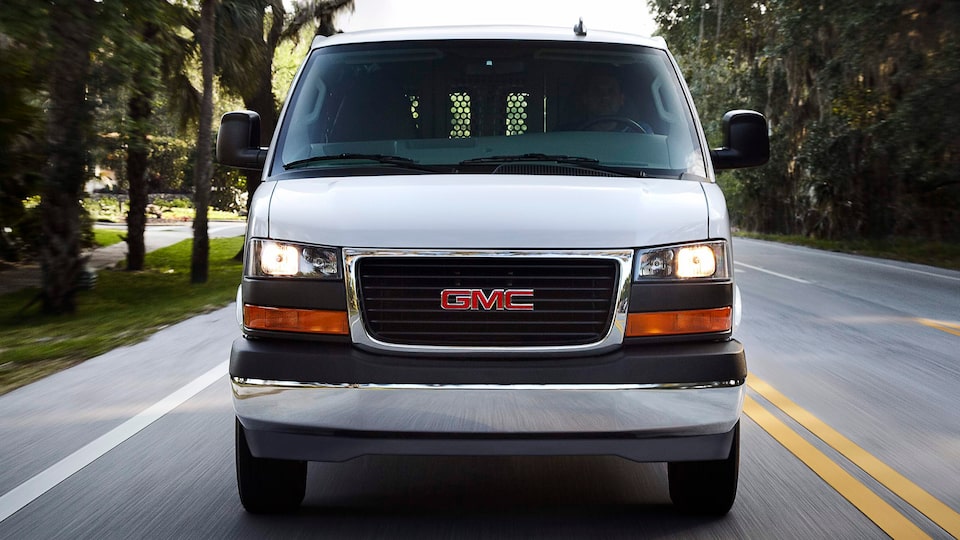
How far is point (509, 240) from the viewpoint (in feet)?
13.2

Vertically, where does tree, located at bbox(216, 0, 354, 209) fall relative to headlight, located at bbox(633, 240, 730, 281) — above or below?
above

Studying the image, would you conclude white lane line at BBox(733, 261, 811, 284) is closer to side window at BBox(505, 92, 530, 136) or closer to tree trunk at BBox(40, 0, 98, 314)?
tree trunk at BBox(40, 0, 98, 314)

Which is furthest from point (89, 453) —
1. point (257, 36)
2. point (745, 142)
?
point (257, 36)

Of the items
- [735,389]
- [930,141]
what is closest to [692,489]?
[735,389]

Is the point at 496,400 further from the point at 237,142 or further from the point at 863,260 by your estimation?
the point at 863,260

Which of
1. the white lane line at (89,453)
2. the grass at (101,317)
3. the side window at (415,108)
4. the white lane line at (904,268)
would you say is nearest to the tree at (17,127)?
the grass at (101,317)

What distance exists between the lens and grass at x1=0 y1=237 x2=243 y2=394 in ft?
32.7

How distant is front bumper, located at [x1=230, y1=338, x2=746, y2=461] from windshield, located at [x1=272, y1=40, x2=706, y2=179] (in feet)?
3.79

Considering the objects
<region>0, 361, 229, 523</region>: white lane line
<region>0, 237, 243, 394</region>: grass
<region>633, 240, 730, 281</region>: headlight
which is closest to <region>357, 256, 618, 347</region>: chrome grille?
<region>633, 240, 730, 281</region>: headlight

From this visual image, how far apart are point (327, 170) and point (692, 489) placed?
1.98 metres

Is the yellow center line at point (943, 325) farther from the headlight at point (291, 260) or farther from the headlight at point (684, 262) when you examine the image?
the headlight at point (291, 260)

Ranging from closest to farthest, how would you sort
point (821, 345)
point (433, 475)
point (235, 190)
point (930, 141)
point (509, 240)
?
point (509, 240) → point (433, 475) → point (821, 345) → point (930, 141) → point (235, 190)

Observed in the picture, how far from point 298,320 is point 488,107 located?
1727mm

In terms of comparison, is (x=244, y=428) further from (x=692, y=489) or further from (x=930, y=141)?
(x=930, y=141)
